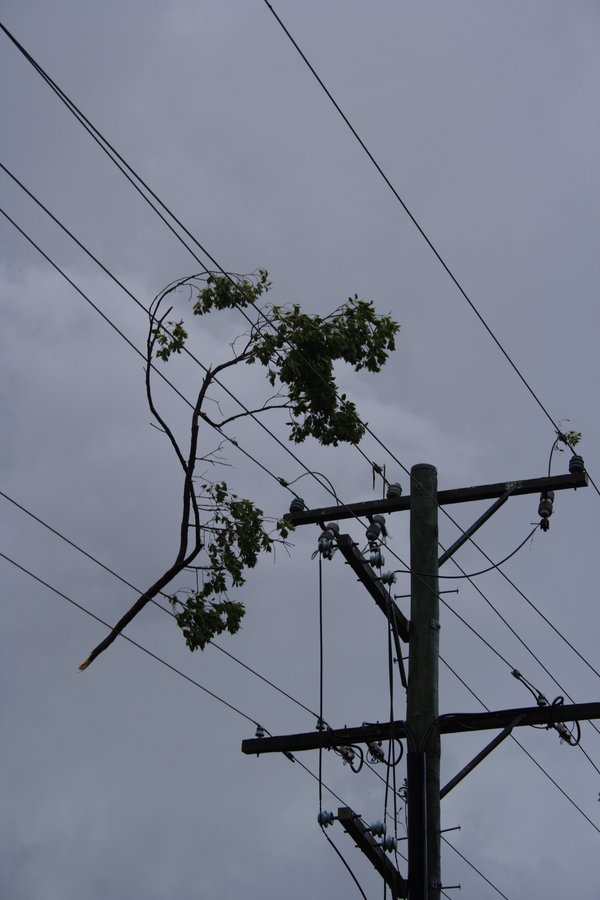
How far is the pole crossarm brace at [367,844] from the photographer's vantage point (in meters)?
11.8

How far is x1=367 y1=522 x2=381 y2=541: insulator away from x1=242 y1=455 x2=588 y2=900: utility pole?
0.17m

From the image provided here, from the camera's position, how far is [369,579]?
41.7ft

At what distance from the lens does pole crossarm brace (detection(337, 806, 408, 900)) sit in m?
11.8

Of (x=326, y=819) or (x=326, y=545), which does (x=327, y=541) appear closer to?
(x=326, y=545)

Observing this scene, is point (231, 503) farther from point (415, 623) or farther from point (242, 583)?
point (415, 623)

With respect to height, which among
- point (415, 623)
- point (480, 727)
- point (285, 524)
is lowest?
point (480, 727)

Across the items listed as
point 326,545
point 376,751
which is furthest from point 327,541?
point 376,751

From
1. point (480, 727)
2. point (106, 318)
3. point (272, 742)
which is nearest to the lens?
point (106, 318)

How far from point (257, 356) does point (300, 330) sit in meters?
0.55

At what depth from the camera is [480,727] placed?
39.6ft

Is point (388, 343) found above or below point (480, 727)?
above

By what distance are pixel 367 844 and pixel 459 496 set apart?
366cm

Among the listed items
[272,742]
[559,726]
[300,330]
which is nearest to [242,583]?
[272,742]

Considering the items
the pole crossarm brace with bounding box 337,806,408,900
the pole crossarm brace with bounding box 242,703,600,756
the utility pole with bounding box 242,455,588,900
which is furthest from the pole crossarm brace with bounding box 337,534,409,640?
the pole crossarm brace with bounding box 337,806,408,900
